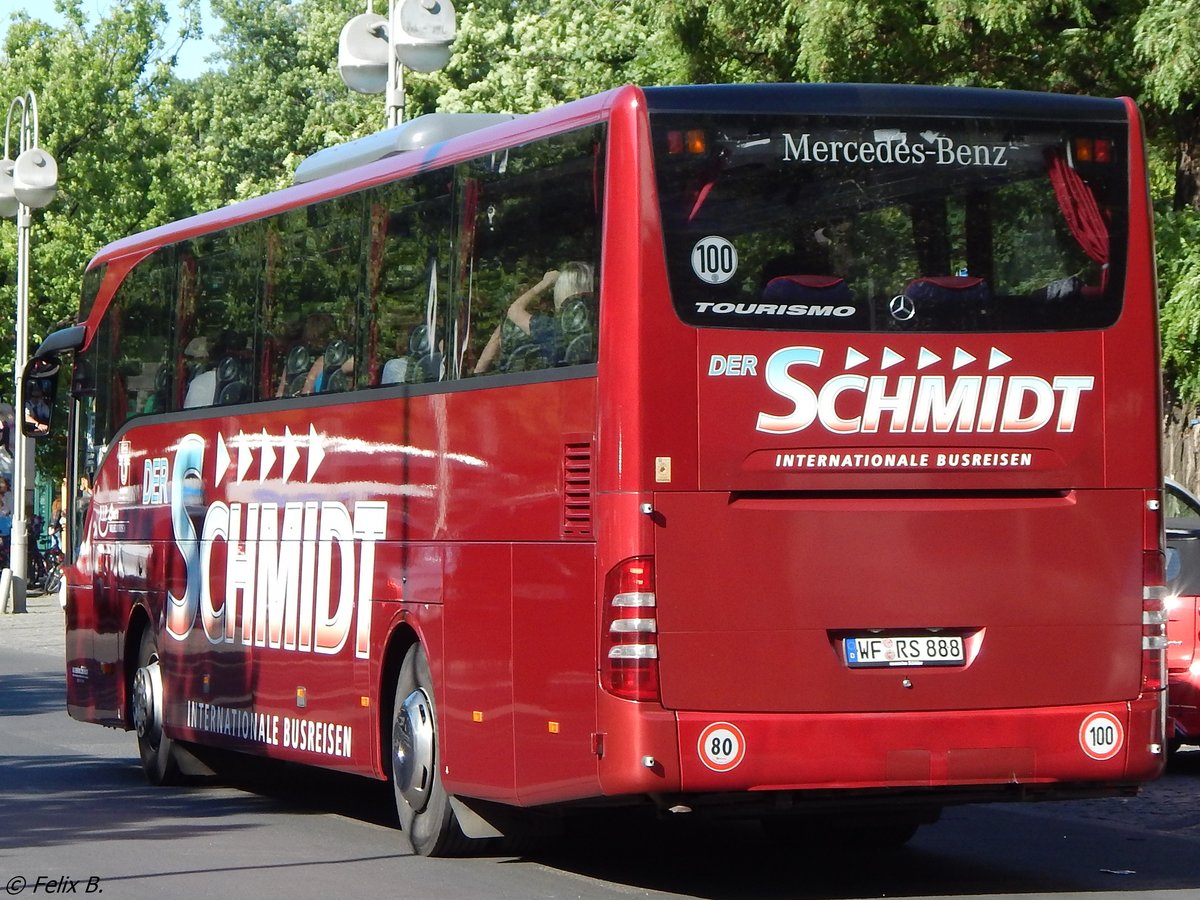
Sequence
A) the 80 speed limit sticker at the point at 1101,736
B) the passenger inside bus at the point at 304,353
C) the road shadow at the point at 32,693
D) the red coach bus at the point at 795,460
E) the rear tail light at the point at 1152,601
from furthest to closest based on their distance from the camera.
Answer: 1. the road shadow at the point at 32,693
2. the passenger inside bus at the point at 304,353
3. the rear tail light at the point at 1152,601
4. the 80 speed limit sticker at the point at 1101,736
5. the red coach bus at the point at 795,460

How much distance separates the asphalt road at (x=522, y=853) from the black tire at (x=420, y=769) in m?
0.11

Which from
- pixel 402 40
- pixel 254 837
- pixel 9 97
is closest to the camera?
pixel 254 837

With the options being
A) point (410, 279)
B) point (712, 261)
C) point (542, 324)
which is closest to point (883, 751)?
point (712, 261)

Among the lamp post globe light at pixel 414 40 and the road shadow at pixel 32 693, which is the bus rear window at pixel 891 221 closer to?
the lamp post globe light at pixel 414 40

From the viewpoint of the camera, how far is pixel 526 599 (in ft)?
31.3

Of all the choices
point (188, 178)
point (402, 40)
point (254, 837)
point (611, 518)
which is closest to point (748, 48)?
point (402, 40)

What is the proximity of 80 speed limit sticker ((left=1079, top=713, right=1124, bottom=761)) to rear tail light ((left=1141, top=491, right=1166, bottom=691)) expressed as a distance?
238 mm

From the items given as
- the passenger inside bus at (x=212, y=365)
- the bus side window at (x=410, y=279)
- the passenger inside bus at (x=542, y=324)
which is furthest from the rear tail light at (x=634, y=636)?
the passenger inside bus at (x=212, y=365)

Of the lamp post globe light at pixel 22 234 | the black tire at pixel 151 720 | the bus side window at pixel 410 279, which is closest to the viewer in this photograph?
the bus side window at pixel 410 279

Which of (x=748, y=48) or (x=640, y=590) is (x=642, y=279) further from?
(x=748, y=48)

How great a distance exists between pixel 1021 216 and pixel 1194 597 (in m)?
4.99

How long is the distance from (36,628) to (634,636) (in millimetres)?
24792

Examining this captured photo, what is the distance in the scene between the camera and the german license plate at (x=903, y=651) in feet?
29.7

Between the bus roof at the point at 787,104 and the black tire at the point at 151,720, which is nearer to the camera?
the bus roof at the point at 787,104
